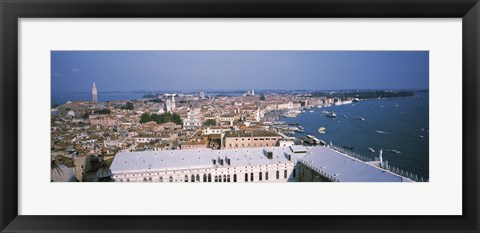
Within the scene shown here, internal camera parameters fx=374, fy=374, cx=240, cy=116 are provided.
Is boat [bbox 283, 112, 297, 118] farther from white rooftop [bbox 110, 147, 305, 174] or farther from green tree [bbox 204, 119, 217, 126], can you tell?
green tree [bbox 204, 119, 217, 126]

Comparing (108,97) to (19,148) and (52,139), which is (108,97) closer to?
(52,139)

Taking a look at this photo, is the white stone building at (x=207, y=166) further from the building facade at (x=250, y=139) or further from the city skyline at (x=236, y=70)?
the city skyline at (x=236, y=70)

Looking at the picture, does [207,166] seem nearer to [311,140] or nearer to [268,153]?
[268,153]

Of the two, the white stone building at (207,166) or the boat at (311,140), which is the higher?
the boat at (311,140)

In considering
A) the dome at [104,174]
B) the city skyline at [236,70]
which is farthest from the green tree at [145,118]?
the dome at [104,174]

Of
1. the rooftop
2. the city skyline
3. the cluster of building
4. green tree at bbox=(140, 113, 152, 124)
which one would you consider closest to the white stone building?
the cluster of building

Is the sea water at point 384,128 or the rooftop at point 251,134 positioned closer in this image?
the sea water at point 384,128
